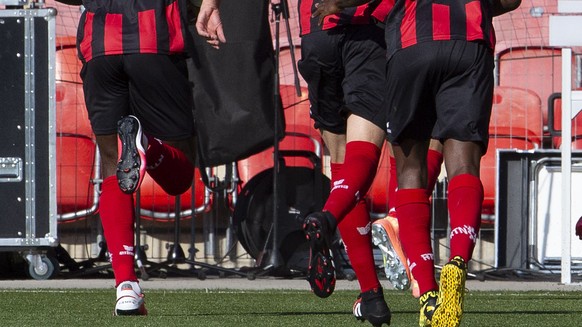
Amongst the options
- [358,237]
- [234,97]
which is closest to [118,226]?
[358,237]

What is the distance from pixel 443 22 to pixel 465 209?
23.7 inches

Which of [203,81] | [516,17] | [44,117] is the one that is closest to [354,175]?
[44,117]

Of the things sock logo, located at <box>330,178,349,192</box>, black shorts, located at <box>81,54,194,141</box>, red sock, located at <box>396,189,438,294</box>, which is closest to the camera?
red sock, located at <box>396,189,438,294</box>

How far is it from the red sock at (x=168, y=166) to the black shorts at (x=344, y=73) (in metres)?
0.58

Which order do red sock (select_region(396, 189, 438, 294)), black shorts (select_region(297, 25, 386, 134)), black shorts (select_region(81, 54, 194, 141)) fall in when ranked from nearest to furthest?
red sock (select_region(396, 189, 438, 294)), black shorts (select_region(297, 25, 386, 134)), black shorts (select_region(81, 54, 194, 141))

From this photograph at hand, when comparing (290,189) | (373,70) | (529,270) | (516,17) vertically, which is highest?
(516,17)

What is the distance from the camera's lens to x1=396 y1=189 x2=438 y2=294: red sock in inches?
170

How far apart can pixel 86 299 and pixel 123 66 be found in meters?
1.49

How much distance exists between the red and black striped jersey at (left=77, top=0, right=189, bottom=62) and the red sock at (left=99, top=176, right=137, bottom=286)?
1.74 ft

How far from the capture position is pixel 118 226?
512 cm

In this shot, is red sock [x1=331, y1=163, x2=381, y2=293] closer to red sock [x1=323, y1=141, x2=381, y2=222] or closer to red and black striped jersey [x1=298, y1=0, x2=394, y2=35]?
red sock [x1=323, y1=141, x2=381, y2=222]

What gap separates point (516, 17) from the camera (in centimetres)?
925

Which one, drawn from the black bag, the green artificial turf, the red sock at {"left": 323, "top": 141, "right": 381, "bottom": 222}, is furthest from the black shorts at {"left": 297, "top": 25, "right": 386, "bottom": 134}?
the black bag

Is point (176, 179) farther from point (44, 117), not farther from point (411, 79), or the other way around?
point (44, 117)
